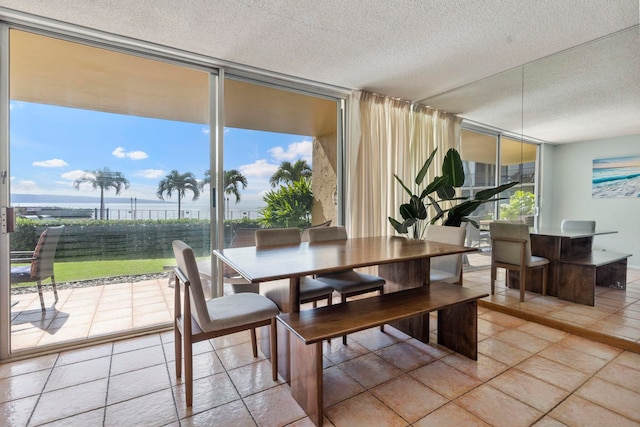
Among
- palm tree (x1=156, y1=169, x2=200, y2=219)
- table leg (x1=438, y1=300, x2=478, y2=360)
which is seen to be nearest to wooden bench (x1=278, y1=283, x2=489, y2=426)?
table leg (x1=438, y1=300, x2=478, y2=360)

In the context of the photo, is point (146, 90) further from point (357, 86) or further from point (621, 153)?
point (621, 153)

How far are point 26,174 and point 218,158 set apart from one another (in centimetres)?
146

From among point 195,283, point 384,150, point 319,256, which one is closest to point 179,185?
point 195,283

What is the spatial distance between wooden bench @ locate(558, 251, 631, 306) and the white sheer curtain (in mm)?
1861

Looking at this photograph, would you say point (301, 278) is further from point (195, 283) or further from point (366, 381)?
point (195, 283)

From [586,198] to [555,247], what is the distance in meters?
0.62

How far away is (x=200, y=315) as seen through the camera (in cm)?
167

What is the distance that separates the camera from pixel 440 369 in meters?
2.11

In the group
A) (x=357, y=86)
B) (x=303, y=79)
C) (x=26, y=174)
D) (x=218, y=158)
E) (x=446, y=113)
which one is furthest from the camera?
(x=446, y=113)

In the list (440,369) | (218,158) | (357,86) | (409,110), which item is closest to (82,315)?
(218,158)

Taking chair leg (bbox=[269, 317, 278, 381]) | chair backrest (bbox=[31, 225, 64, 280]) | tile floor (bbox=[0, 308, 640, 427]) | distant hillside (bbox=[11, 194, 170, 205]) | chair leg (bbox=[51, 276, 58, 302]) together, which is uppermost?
distant hillside (bbox=[11, 194, 170, 205])

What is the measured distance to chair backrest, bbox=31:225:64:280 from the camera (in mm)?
2424

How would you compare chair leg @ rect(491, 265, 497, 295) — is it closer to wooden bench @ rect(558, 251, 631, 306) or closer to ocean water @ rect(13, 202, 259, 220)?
wooden bench @ rect(558, 251, 631, 306)

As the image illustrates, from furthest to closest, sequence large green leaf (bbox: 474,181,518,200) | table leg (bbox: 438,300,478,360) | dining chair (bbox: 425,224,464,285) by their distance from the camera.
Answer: large green leaf (bbox: 474,181,518,200) < dining chair (bbox: 425,224,464,285) < table leg (bbox: 438,300,478,360)
